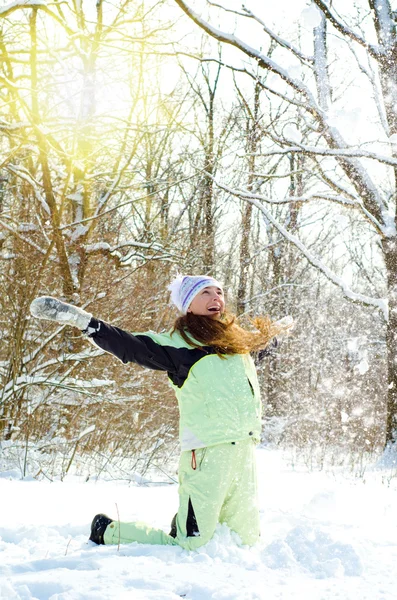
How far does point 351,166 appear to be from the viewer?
8.27 metres

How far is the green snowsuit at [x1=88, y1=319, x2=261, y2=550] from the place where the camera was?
2416 millimetres

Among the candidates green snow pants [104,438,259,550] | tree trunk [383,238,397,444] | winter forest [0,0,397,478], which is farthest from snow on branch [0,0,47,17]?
tree trunk [383,238,397,444]

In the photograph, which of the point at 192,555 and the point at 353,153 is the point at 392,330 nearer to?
the point at 353,153

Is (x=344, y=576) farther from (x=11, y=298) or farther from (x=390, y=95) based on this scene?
(x=390, y=95)

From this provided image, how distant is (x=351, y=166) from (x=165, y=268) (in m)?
3.43

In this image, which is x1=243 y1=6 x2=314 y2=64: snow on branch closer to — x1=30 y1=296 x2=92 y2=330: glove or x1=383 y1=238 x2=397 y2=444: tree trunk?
x1=383 y1=238 x2=397 y2=444: tree trunk

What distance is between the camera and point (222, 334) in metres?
2.69

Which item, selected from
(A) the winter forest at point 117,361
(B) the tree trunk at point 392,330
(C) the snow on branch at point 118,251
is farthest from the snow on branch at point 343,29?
(C) the snow on branch at point 118,251

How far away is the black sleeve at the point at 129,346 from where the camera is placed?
7.92ft

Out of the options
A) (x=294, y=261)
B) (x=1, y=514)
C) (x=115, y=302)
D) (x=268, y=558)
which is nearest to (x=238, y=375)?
(x=268, y=558)

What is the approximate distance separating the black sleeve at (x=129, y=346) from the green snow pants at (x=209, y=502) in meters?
0.47

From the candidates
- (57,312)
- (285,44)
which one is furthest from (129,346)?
(285,44)

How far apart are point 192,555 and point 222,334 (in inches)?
40.9

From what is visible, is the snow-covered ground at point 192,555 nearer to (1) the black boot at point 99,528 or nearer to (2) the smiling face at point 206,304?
(1) the black boot at point 99,528
